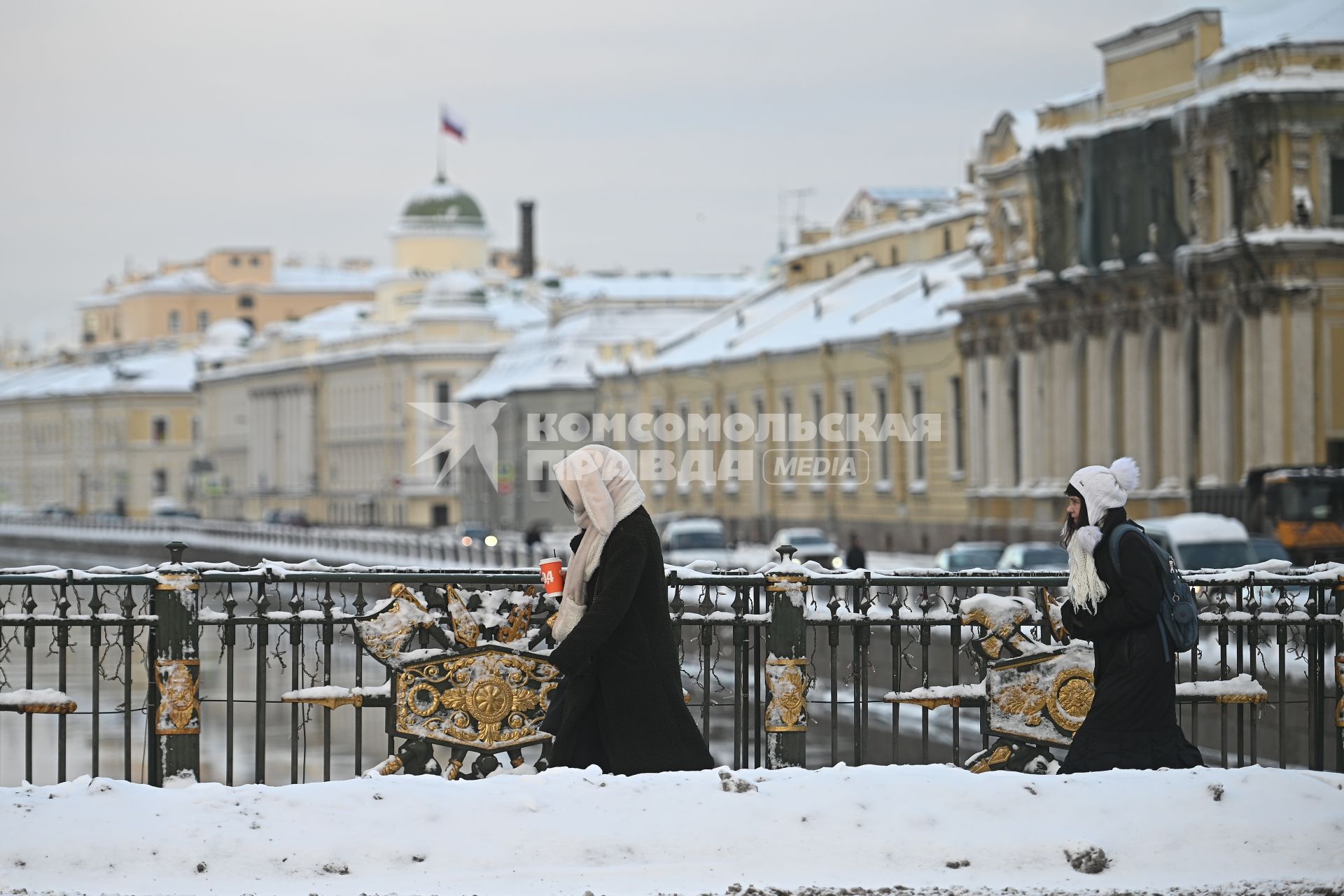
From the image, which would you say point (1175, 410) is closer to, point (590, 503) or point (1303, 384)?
point (1303, 384)

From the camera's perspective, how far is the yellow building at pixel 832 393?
193 ft

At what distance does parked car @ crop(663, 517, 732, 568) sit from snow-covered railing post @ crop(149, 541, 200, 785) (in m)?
37.1

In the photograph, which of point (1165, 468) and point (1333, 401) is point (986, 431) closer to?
point (1165, 468)

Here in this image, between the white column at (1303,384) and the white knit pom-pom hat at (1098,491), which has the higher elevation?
the white column at (1303,384)

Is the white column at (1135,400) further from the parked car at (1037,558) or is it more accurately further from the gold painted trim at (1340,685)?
the gold painted trim at (1340,685)

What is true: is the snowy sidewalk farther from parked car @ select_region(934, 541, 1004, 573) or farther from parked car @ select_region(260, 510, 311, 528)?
parked car @ select_region(260, 510, 311, 528)

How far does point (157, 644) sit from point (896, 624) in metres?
3.21

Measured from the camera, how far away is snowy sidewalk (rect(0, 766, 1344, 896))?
30.1 ft

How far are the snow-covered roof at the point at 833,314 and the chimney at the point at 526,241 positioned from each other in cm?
4376

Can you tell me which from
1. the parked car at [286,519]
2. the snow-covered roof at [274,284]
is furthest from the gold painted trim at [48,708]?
the snow-covered roof at [274,284]

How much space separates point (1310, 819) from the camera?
31.8ft

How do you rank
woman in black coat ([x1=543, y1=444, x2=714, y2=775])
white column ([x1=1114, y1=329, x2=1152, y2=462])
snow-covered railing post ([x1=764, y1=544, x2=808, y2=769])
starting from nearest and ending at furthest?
1. woman in black coat ([x1=543, y1=444, x2=714, y2=775])
2. snow-covered railing post ([x1=764, y1=544, x2=808, y2=769])
3. white column ([x1=1114, y1=329, x2=1152, y2=462])

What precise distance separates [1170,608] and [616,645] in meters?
2.25

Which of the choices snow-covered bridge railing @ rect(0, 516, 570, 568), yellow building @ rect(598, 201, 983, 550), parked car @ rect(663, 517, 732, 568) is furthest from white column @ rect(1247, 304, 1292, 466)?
yellow building @ rect(598, 201, 983, 550)
